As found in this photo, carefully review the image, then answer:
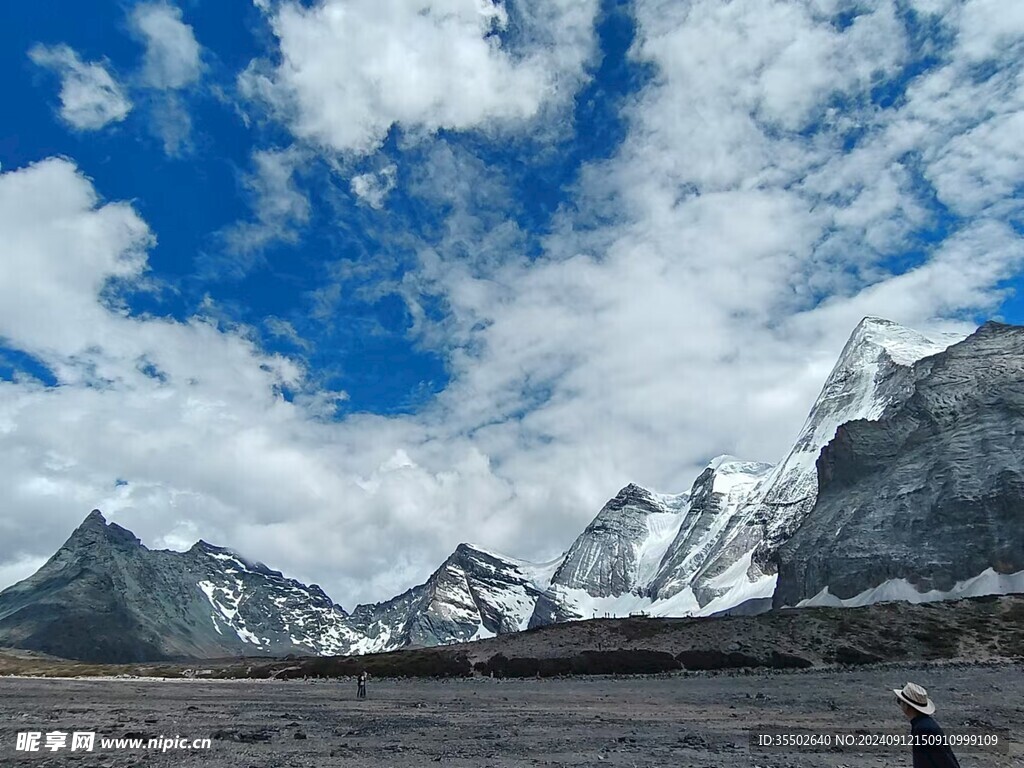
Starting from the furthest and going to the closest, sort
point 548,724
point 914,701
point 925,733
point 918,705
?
1. point 548,724
2. point 914,701
3. point 918,705
4. point 925,733

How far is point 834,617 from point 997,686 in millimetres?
54193

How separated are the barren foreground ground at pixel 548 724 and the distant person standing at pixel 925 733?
10759mm

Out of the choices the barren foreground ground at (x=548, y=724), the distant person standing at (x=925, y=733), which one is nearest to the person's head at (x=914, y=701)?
the distant person standing at (x=925, y=733)

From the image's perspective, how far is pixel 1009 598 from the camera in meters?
118

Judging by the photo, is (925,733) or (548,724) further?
(548,724)

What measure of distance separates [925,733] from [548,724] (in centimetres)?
2637

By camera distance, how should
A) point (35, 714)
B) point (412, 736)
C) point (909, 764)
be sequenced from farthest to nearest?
point (35, 714) → point (412, 736) → point (909, 764)

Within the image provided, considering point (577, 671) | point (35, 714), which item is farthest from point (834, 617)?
point (35, 714)

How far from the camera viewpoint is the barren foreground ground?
23.0 metres

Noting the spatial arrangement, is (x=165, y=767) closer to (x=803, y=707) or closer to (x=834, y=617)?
(x=803, y=707)

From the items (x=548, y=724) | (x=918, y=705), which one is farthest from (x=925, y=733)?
(x=548, y=724)

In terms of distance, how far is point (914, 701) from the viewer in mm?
11891

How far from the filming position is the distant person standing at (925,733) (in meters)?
11.2

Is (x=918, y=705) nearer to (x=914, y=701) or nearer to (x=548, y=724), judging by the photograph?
(x=914, y=701)
